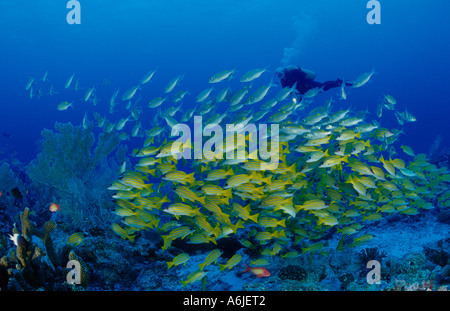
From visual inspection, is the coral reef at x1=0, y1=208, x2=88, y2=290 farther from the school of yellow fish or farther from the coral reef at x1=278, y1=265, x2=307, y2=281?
the coral reef at x1=278, y1=265, x2=307, y2=281

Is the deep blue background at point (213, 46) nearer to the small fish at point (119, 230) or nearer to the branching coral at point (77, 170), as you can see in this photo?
the branching coral at point (77, 170)

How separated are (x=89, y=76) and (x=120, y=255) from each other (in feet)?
224

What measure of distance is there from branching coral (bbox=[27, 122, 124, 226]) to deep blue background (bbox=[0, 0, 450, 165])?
29.9m

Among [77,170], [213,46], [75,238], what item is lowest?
[75,238]

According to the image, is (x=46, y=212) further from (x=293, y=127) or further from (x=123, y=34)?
(x=123, y=34)

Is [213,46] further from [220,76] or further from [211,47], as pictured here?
[220,76]

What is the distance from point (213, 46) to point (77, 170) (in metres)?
56.8

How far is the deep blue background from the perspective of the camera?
43.2 metres

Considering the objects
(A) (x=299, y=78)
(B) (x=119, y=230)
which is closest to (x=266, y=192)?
(B) (x=119, y=230)

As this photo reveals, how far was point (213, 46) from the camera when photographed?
5956 cm
